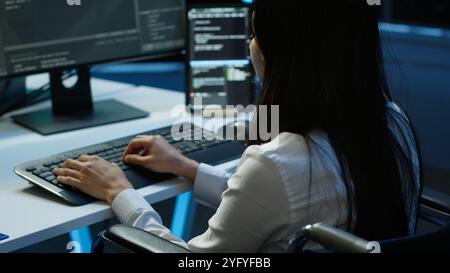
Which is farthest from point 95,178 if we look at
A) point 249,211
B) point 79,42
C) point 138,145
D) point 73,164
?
point 79,42

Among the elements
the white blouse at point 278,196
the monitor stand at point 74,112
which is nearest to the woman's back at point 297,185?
the white blouse at point 278,196

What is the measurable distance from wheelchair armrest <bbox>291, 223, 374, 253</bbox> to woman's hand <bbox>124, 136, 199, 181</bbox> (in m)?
0.48

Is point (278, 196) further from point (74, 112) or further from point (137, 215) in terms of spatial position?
point (74, 112)

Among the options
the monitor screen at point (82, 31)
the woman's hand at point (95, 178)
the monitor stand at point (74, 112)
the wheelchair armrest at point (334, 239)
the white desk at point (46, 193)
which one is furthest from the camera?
the monitor stand at point (74, 112)

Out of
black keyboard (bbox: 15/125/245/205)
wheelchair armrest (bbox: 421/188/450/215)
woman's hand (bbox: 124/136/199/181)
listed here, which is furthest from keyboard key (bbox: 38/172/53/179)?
wheelchair armrest (bbox: 421/188/450/215)

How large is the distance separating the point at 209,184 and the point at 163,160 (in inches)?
4.4

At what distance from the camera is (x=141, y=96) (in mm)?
2119

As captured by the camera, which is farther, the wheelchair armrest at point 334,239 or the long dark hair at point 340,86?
the long dark hair at point 340,86

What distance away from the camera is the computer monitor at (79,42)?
1.72 meters

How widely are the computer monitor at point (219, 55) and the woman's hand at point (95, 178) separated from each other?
0.55 metres

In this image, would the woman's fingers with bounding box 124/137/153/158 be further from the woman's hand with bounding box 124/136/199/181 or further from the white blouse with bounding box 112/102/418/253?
the white blouse with bounding box 112/102/418/253

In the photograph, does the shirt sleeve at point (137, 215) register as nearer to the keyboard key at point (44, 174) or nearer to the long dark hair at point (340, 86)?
the keyboard key at point (44, 174)

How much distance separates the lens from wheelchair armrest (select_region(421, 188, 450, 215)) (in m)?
1.41
